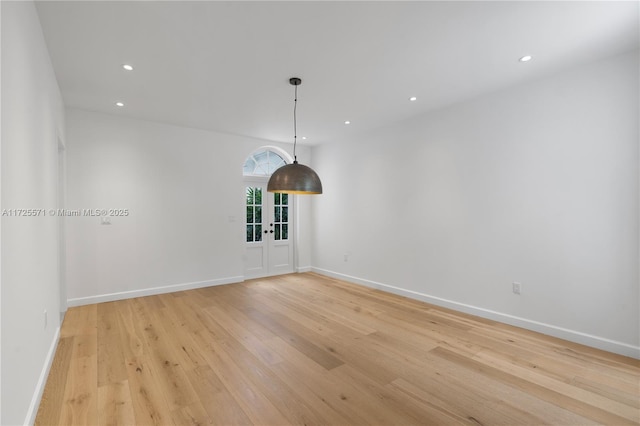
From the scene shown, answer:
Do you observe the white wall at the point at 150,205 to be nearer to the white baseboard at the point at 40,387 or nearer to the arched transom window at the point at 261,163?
the arched transom window at the point at 261,163

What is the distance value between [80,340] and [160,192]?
96.7 inches

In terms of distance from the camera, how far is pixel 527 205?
3.37 meters

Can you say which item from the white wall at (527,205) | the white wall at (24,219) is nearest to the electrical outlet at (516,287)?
the white wall at (527,205)

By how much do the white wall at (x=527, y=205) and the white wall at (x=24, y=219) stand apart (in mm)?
4255

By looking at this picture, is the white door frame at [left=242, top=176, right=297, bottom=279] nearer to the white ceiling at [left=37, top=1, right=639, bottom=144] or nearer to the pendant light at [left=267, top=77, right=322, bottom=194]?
the white ceiling at [left=37, top=1, right=639, bottom=144]

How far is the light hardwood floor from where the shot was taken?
6.54 feet

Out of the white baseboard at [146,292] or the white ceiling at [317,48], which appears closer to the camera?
the white ceiling at [317,48]

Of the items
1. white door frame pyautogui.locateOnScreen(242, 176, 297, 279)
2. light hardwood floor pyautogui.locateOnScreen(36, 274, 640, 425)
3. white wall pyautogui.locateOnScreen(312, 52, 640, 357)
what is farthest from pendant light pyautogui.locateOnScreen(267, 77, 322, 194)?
white door frame pyautogui.locateOnScreen(242, 176, 297, 279)

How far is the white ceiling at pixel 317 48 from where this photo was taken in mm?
2189

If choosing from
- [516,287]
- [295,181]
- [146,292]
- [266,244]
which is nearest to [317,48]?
[295,181]

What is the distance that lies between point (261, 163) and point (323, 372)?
14.9 ft

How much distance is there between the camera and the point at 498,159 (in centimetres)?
362

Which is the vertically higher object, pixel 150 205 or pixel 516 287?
pixel 150 205

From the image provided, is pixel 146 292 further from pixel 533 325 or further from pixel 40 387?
pixel 533 325
